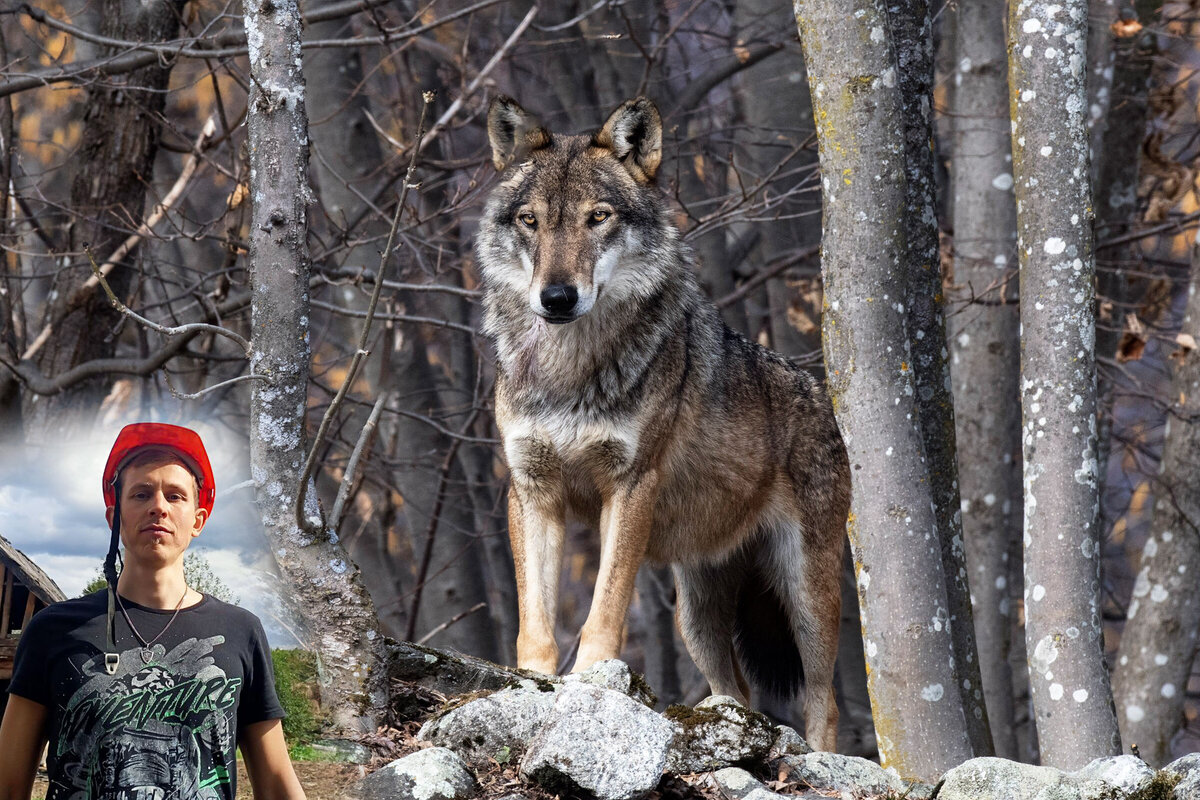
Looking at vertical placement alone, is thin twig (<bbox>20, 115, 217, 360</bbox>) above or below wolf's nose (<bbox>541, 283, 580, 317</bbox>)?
above

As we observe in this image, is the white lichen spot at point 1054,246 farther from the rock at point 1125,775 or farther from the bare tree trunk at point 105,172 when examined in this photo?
the bare tree trunk at point 105,172

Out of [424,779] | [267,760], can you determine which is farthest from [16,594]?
[424,779]

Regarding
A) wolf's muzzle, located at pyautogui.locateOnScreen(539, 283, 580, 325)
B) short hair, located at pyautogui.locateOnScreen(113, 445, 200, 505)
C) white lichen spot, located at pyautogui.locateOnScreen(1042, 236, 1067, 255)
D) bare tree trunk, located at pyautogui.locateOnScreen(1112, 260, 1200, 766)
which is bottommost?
bare tree trunk, located at pyautogui.locateOnScreen(1112, 260, 1200, 766)

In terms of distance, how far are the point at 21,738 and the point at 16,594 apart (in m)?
0.22

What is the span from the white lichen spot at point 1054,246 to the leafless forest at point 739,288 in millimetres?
28

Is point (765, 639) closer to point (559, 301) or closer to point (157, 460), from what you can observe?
point (559, 301)

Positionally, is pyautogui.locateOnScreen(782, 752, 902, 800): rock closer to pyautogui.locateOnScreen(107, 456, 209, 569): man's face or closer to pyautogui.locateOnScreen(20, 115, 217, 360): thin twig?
pyautogui.locateOnScreen(107, 456, 209, 569): man's face

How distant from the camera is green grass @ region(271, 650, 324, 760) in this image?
2156mm

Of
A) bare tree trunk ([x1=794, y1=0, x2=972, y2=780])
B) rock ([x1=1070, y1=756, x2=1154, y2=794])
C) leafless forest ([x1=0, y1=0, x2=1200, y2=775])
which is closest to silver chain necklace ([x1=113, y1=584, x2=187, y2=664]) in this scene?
leafless forest ([x1=0, y1=0, x2=1200, y2=775])

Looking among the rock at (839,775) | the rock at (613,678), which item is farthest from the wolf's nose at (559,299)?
the rock at (839,775)

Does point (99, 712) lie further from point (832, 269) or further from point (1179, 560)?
point (1179, 560)

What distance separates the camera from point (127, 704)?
1763 mm

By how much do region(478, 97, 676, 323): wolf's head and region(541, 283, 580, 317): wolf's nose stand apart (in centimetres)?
9

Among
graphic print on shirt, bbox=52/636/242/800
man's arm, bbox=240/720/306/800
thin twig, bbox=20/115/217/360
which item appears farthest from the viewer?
thin twig, bbox=20/115/217/360
